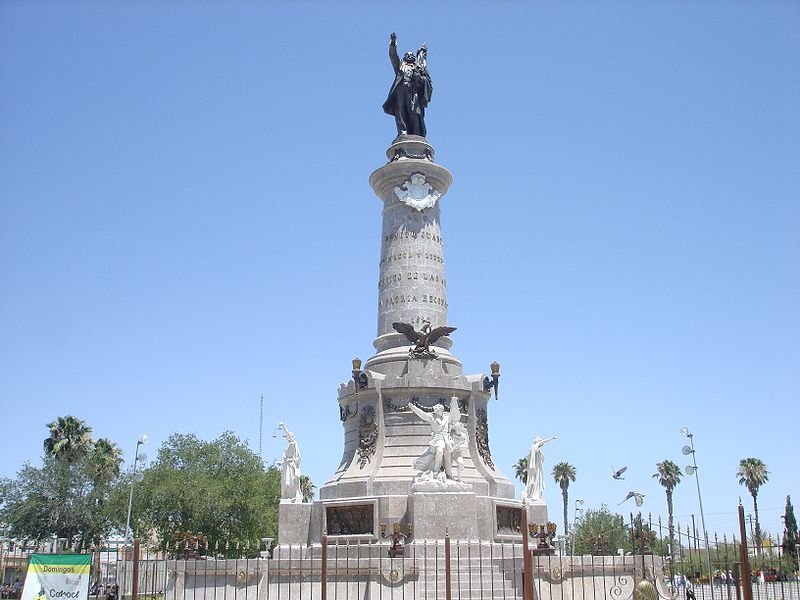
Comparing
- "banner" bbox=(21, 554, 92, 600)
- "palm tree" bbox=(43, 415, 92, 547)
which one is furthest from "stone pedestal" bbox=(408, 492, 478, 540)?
"palm tree" bbox=(43, 415, 92, 547)

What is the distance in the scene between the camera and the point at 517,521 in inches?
1061

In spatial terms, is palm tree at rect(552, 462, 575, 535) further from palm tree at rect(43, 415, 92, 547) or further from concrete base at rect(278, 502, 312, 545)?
concrete base at rect(278, 502, 312, 545)

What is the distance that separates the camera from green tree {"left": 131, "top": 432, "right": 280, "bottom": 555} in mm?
43375

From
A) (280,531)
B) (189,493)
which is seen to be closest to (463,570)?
(280,531)

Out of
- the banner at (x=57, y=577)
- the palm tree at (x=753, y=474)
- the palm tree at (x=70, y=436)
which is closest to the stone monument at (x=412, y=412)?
the banner at (x=57, y=577)

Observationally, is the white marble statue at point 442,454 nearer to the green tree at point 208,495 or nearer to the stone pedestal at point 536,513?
the stone pedestal at point 536,513

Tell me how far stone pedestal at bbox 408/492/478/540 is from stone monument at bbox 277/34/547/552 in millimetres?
29

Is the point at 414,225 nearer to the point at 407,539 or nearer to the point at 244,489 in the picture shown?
the point at 407,539

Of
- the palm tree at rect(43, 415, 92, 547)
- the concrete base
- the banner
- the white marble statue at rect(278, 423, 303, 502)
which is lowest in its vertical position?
the banner

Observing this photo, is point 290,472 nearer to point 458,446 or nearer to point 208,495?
point 458,446

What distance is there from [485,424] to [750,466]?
54.8 m

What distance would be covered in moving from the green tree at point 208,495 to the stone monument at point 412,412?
17.5 metres

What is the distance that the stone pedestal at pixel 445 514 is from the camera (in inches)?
939

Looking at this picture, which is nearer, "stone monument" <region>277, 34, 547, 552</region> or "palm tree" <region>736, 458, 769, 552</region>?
"stone monument" <region>277, 34, 547, 552</region>
